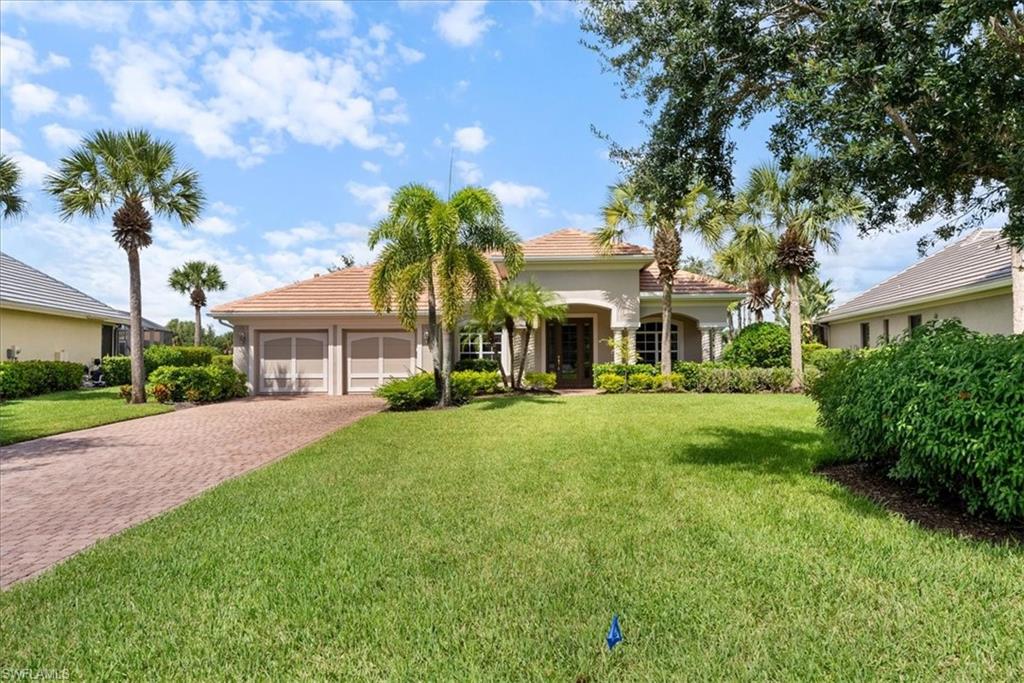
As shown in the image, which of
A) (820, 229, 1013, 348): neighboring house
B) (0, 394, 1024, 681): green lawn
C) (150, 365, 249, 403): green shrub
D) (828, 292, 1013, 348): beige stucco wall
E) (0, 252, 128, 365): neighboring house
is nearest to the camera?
(0, 394, 1024, 681): green lawn

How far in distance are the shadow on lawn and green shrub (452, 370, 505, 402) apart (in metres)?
8.61

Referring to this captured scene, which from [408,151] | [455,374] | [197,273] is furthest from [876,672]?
[197,273]

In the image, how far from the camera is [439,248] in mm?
14703

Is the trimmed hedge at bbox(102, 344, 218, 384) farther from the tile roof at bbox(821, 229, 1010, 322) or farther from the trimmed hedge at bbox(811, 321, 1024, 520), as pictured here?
the tile roof at bbox(821, 229, 1010, 322)

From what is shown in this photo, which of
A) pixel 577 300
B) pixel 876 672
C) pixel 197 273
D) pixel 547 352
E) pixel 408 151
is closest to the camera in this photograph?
pixel 876 672

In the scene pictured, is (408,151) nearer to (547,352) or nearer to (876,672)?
(547,352)

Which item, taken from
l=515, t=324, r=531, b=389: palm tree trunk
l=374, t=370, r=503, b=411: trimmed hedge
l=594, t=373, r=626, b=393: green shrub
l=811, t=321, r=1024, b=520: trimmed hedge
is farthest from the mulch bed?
l=515, t=324, r=531, b=389: palm tree trunk

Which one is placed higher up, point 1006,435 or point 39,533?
point 1006,435

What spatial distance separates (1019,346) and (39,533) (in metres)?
9.85

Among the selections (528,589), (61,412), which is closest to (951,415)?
(528,589)

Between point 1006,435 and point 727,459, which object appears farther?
point 727,459

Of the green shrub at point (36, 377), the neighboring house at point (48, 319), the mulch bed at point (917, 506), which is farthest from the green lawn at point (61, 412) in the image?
the mulch bed at point (917, 506)

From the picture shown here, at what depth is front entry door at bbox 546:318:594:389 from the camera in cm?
2284

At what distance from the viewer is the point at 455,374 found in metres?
18.1
